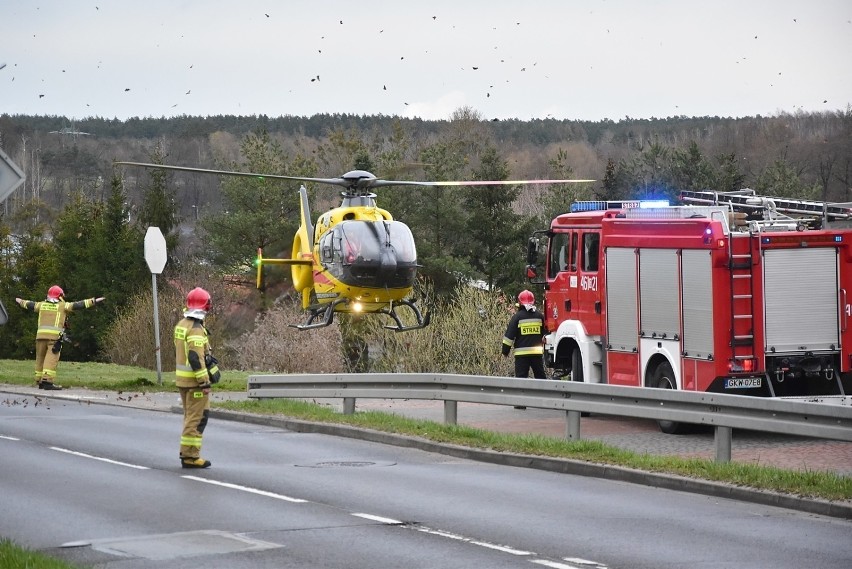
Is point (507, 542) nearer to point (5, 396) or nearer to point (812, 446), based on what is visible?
point (812, 446)

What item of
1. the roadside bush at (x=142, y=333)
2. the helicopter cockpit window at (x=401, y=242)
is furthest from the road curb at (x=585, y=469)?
the roadside bush at (x=142, y=333)

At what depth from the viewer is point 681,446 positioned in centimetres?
1761

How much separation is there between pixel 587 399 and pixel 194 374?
15.1 feet

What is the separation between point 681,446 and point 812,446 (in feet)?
5.08

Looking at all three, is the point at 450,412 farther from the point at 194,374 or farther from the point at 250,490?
the point at 250,490

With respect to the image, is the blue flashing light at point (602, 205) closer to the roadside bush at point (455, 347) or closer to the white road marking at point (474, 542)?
the white road marking at point (474, 542)

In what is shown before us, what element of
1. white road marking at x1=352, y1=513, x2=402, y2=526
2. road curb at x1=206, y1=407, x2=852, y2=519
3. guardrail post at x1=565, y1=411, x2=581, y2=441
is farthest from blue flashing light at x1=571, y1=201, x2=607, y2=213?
white road marking at x1=352, y1=513, x2=402, y2=526

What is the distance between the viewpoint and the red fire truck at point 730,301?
18797 millimetres

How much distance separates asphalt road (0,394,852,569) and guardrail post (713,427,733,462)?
4.36ft

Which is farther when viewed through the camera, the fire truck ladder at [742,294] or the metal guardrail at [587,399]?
the fire truck ladder at [742,294]

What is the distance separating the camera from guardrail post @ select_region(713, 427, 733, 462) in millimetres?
14922

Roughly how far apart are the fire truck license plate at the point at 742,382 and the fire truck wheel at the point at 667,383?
2.95ft

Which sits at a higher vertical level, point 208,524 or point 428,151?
point 428,151

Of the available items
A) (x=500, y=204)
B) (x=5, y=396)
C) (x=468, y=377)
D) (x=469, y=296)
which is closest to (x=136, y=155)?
(x=500, y=204)
